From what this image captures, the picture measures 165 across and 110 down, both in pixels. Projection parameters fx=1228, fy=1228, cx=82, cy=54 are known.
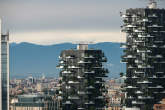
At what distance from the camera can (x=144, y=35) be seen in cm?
15038

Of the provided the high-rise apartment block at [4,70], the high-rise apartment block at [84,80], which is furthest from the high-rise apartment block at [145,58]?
the high-rise apartment block at [4,70]

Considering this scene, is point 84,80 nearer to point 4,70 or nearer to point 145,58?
point 145,58

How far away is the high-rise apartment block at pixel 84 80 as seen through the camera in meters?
159

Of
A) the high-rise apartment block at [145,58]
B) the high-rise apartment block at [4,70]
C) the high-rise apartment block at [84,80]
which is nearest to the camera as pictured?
the high-rise apartment block at [145,58]

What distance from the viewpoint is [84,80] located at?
523 ft

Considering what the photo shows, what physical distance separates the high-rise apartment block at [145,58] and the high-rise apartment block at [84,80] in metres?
9.37

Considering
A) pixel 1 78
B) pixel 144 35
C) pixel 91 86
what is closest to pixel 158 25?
pixel 144 35

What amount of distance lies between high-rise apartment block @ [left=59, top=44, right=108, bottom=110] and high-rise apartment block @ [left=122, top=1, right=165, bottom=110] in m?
9.37

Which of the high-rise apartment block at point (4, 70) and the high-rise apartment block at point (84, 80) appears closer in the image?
the high-rise apartment block at point (84, 80)

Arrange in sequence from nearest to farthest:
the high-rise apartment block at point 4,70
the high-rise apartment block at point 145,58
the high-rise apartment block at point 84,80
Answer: the high-rise apartment block at point 145,58 → the high-rise apartment block at point 84,80 → the high-rise apartment block at point 4,70

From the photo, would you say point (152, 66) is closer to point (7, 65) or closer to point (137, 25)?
point (137, 25)

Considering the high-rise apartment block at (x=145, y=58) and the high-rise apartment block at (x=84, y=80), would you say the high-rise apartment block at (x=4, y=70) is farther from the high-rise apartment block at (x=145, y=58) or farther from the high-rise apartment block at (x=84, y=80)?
the high-rise apartment block at (x=145, y=58)

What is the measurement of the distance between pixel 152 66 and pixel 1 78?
35.7 metres

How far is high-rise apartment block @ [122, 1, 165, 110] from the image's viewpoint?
149 m
